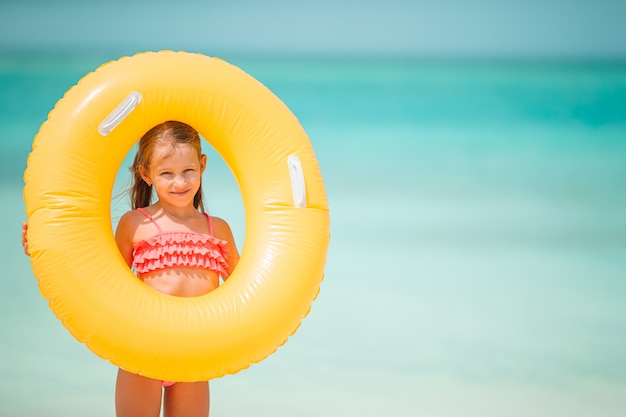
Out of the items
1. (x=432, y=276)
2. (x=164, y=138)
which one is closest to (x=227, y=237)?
(x=164, y=138)

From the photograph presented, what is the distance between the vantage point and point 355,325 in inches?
155

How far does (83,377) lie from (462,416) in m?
1.29

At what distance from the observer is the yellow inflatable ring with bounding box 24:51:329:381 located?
87.0 inches

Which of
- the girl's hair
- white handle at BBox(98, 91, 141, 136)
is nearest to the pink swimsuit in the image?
the girl's hair

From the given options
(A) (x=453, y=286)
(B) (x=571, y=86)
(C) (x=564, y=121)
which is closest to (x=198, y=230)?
(A) (x=453, y=286)

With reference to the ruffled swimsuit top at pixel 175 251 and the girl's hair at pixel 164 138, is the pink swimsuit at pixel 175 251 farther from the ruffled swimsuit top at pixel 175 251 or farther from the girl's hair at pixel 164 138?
the girl's hair at pixel 164 138

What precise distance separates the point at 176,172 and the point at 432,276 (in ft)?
7.91

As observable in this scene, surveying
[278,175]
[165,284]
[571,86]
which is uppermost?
[571,86]

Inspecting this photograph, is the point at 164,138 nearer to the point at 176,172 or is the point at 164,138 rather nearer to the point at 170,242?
the point at 176,172

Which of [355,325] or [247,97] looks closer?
[247,97]

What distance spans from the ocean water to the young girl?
833mm

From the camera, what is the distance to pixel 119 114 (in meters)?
2.30

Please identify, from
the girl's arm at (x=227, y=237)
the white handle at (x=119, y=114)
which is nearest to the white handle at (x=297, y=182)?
the girl's arm at (x=227, y=237)

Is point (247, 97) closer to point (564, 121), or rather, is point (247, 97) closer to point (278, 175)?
point (278, 175)
